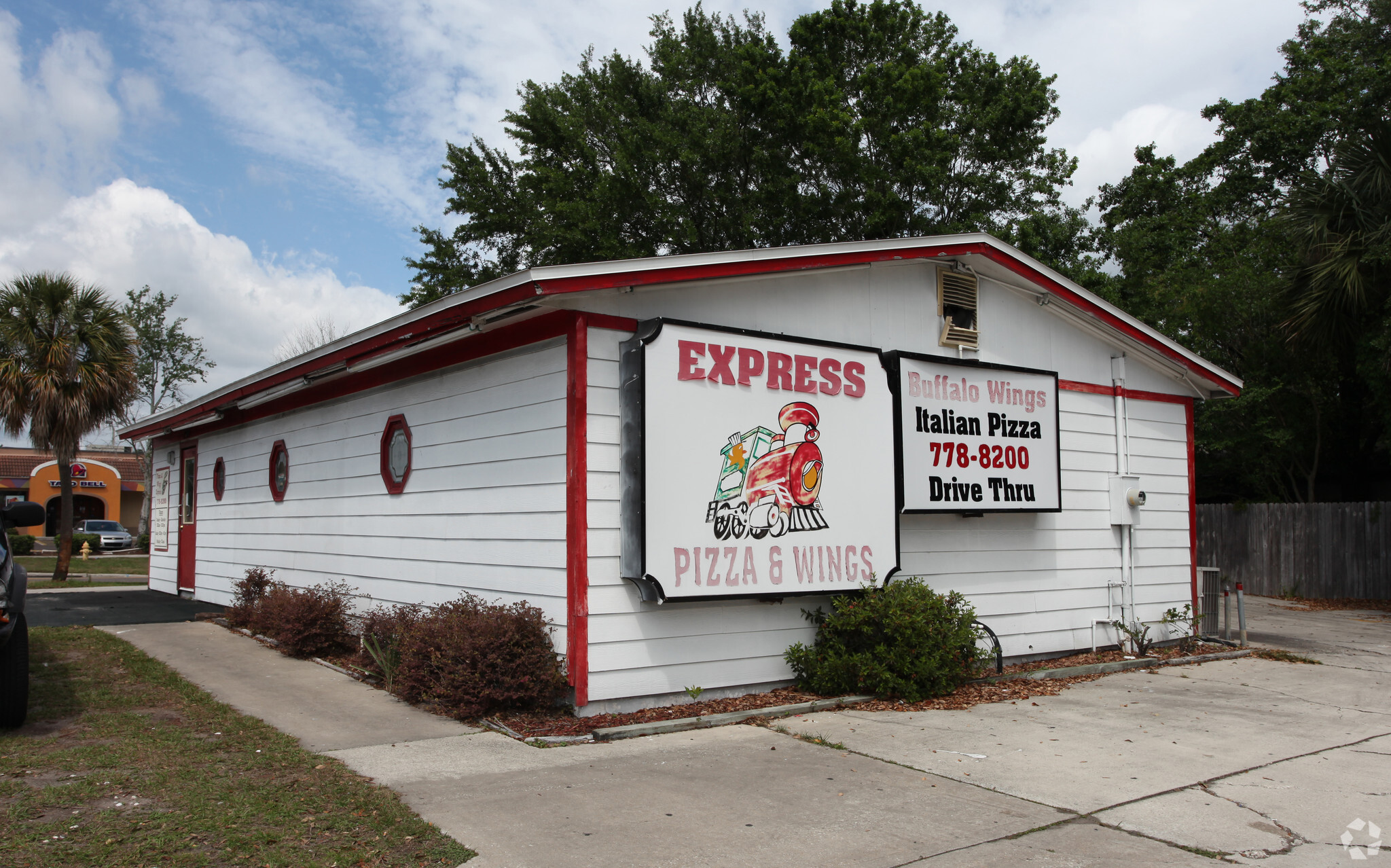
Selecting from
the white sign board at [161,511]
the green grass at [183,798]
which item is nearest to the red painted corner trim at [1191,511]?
the green grass at [183,798]

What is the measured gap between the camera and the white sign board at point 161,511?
17.8 m

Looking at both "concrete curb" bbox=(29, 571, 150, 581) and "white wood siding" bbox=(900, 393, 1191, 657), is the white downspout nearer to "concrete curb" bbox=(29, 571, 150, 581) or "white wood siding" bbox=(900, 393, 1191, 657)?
"white wood siding" bbox=(900, 393, 1191, 657)

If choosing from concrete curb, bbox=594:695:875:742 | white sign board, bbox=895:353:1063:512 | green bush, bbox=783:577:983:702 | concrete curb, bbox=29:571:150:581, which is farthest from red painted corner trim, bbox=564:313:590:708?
concrete curb, bbox=29:571:150:581

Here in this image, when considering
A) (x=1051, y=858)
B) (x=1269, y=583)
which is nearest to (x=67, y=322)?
(x=1051, y=858)

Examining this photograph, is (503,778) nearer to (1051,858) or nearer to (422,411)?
(1051,858)

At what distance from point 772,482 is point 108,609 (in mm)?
12043

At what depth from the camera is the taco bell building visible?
7484 millimetres

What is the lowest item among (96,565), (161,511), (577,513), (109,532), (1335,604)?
(1335,604)

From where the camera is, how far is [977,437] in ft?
32.3

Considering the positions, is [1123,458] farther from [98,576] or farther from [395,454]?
[98,576]

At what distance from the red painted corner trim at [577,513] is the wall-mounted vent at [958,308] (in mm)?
4354

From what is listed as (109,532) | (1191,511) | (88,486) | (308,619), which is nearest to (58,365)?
(308,619)

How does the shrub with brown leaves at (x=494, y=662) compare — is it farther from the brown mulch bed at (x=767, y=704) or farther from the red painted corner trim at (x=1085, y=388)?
the red painted corner trim at (x=1085, y=388)

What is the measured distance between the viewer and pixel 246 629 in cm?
1227
